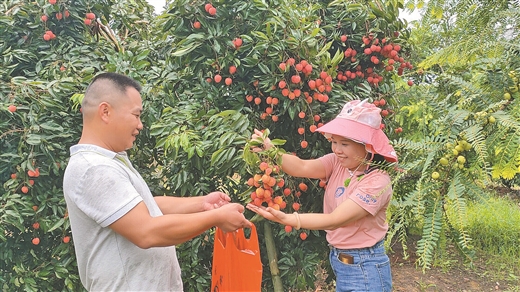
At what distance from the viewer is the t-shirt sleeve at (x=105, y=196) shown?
5.02 feet

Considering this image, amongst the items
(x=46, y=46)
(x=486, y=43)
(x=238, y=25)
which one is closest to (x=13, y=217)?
(x=46, y=46)

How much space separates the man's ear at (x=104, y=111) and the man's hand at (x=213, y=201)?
0.66 metres

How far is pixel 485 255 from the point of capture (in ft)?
18.3

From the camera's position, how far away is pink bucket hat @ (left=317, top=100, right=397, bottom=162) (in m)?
2.01

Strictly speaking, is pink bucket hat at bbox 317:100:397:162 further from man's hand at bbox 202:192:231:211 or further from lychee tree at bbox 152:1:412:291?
man's hand at bbox 202:192:231:211

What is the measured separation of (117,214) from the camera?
1.52 m

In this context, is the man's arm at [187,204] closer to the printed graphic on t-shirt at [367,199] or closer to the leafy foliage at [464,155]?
the printed graphic on t-shirt at [367,199]

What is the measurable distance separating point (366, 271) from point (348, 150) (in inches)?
23.4

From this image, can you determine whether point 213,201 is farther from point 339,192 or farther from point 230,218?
point 339,192

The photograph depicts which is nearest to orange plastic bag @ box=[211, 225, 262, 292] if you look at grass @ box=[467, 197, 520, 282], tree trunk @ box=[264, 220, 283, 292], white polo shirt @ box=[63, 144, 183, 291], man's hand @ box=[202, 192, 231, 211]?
man's hand @ box=[202, 192, 231, 211]

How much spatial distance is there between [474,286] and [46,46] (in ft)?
15.8

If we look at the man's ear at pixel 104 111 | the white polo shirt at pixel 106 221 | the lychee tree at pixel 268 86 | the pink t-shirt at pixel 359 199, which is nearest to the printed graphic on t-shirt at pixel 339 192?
the pink t-shirt at pixel 359 199

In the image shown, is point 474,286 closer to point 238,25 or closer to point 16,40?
point 238,25

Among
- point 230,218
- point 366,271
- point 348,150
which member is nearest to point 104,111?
point 230,218
